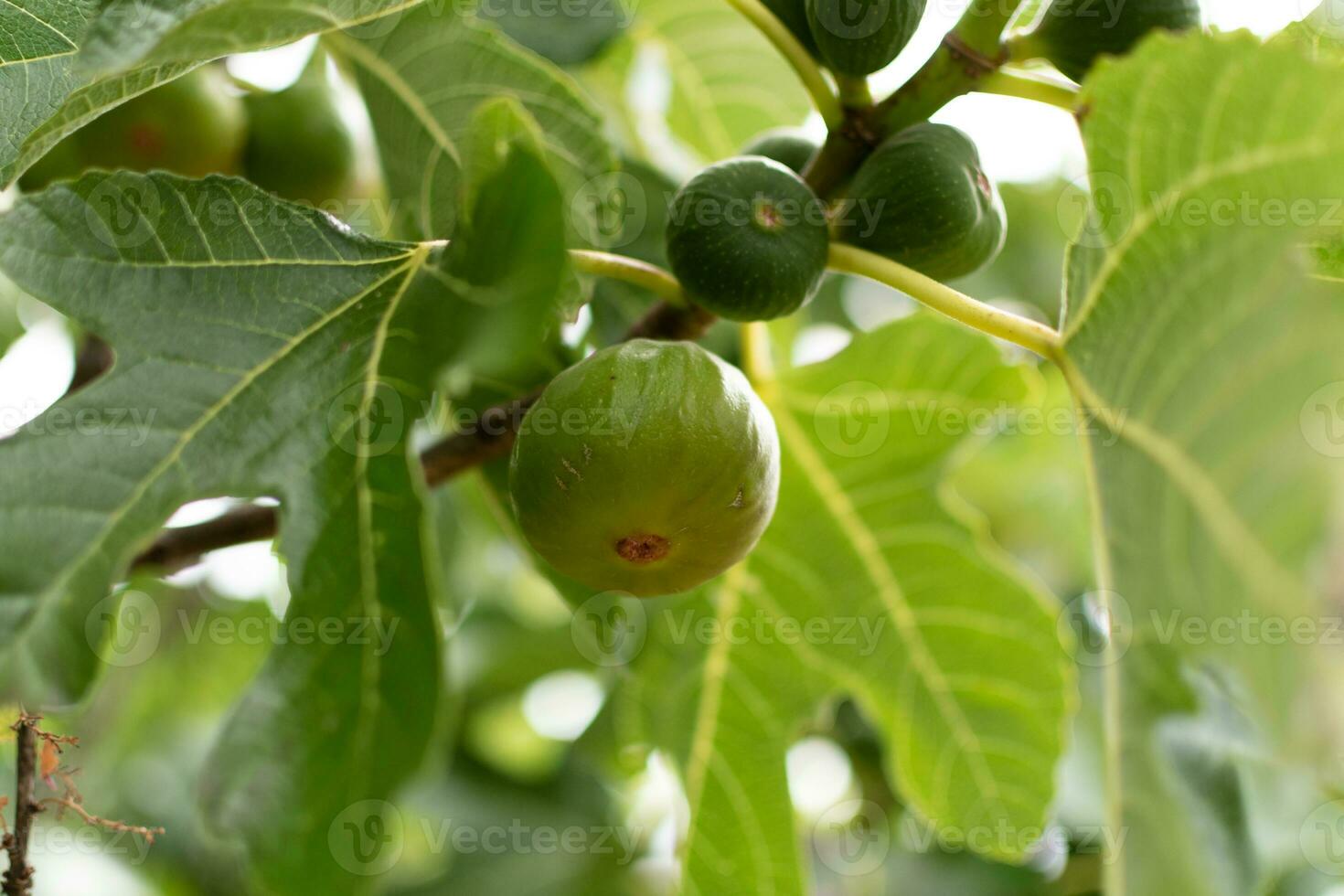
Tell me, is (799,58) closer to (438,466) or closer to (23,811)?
(438,466)

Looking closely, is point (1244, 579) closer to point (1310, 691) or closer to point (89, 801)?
point (1310, 691)

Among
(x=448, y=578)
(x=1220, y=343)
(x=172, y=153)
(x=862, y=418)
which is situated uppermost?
(x=172, y=153)

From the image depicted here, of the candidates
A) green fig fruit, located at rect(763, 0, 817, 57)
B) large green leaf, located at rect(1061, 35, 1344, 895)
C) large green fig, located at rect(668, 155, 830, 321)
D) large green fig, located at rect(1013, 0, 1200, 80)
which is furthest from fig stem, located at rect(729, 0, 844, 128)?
large green leaf, located at rect(1061, 35, 1344, 895)

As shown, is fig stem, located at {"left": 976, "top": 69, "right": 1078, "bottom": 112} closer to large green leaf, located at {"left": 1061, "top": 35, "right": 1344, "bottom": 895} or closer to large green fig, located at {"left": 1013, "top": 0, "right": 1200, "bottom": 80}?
large green fig, located at {"left": 1013, "top": 0, "right": 1200, "bottom": 80}

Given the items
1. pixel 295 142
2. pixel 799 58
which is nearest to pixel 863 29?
pixel 799 58

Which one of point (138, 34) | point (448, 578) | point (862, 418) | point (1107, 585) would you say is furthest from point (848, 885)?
point (138, 34)
